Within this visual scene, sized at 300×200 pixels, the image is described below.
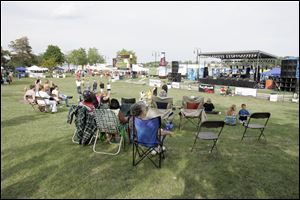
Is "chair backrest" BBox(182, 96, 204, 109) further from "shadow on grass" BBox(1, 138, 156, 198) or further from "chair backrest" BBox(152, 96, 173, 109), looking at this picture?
"shadow on grass" BBox(1, 138, 156, 198)

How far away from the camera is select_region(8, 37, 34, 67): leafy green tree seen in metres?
67.3

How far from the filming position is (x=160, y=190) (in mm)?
4125

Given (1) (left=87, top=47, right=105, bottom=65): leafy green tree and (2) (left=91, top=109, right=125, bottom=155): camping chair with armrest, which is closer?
(2) (left=91, top=109, right=125, bottom=155): camping chair with armrest

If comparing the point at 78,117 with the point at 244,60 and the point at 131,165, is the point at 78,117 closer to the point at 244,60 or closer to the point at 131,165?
the point at 131,165

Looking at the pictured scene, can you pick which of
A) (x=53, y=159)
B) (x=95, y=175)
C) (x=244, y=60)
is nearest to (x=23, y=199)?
(x=95, y=175)

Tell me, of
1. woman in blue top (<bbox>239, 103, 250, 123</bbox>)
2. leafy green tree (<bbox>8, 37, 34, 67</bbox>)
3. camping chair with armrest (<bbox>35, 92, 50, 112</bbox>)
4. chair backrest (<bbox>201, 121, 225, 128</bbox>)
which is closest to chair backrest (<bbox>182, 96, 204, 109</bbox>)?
woman in blue top (<bbox>239, 103, 250, 123</bbox>)

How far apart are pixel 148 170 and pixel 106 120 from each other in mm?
1513

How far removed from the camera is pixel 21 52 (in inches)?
2741

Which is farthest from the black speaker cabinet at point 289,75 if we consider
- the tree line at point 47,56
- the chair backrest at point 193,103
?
the tree line at point 47,56

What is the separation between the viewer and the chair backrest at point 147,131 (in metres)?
4.91

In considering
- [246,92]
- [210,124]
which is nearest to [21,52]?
[246,92]

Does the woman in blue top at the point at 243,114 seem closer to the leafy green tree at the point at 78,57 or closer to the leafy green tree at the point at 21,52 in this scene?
the leafy green tree at the point at 21,52

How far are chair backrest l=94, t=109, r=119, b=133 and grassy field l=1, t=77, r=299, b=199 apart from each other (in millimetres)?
596

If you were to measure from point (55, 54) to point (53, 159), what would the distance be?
252 ft
